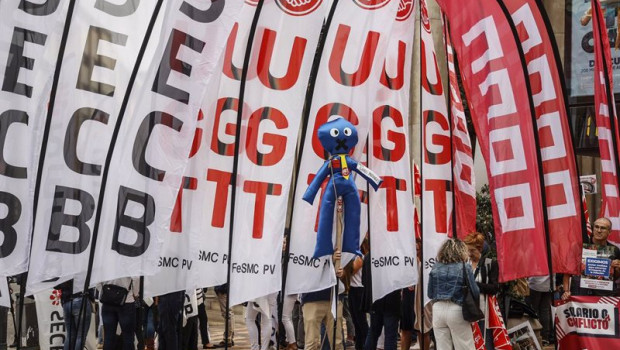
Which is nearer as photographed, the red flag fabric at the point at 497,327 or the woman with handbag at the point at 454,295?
the woman with handbag at the point at 454,295

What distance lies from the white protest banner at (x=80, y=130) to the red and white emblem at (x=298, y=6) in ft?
6.59

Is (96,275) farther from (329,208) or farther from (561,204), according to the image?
(561,204)

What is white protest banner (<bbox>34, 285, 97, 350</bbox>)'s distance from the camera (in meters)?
12.3

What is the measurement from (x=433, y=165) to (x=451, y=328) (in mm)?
1924

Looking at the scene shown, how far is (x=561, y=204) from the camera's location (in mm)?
10203

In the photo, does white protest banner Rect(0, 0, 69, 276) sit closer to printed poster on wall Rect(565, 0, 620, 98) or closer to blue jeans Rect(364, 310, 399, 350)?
blue jeans Rect(364, 310, 399, 350)

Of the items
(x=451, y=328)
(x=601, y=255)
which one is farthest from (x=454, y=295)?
(x=601, y=255)

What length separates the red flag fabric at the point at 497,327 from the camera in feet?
40.5

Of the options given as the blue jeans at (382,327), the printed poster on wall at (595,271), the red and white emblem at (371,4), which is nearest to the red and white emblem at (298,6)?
the red and white emblem at (371,4)

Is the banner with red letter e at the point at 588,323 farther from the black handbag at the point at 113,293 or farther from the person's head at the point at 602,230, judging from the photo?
the black handbag at the point at 113,293

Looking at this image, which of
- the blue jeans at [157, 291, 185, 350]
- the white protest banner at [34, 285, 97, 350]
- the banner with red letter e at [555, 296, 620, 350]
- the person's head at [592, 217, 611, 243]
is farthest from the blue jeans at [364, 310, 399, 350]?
the white protest banner at [34, 285, 97, 350]

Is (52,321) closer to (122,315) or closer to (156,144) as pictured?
(122,315)

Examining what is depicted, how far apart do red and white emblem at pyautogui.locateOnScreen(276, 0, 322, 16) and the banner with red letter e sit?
14.6 feet

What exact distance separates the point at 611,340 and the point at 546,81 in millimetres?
3183
